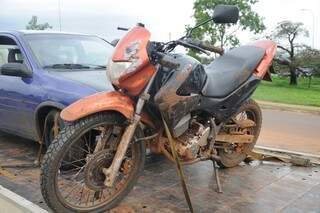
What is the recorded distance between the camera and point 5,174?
4.70 m

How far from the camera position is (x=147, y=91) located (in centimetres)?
371

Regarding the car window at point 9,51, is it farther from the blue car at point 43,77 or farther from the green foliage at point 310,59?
the green foliage at point 310,59

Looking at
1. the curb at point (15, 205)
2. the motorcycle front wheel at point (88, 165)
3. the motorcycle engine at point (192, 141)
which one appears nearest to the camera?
the curb at point (15, 205)

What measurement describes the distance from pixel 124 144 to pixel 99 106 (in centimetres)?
35

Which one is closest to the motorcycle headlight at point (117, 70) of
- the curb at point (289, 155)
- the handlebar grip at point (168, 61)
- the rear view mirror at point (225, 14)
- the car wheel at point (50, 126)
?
the handlebar grip at point (168, 61)

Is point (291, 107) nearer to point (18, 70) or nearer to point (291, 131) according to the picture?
point (291, 131)

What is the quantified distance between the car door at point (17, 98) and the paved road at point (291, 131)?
368cm

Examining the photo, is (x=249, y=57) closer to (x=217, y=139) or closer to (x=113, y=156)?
(x=217, y=139)

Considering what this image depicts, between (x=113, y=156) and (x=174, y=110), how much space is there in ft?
2.01

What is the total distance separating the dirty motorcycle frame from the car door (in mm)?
1666

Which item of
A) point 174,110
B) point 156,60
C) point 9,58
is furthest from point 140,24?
point 9,58

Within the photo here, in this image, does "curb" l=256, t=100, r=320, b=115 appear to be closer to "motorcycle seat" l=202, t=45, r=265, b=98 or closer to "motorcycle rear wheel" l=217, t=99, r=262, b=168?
"motorcycle rear wheel" l=217, t=99, r=262, b=168

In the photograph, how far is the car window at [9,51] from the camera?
225 inches

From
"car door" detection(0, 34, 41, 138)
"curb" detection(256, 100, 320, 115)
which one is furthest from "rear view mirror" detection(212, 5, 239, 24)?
"curb" detection(256, 100, 320, 115)
